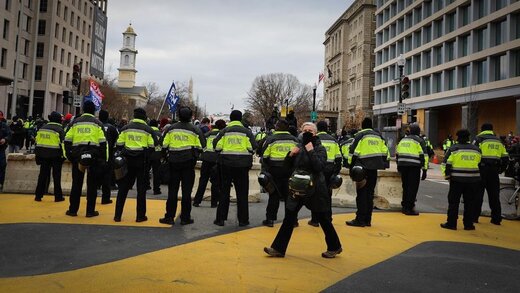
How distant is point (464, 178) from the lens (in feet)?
28.2

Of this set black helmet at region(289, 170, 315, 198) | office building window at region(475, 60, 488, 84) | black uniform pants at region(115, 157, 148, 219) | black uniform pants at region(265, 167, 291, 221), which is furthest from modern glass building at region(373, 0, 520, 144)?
black helmet at region(289, 170, 315, 198)

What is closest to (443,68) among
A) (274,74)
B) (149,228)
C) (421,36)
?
(421,36)

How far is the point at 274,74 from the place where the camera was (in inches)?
3258

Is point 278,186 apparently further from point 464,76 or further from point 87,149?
point 464,76

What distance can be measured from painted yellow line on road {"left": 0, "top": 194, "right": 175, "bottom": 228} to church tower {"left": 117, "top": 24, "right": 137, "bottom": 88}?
410ft

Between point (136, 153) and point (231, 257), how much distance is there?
300cm

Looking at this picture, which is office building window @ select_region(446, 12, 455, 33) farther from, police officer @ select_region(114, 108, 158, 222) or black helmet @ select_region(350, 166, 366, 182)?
police officer @ select_region(114, 108, 158, 222)

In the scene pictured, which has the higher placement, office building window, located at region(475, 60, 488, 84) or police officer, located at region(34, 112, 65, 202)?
office building window, located at region(475, 60, 488, 84)

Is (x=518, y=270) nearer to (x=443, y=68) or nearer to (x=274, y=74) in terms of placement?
(x=443, y=68)

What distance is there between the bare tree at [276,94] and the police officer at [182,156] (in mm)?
64809

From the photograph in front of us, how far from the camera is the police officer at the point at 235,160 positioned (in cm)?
806

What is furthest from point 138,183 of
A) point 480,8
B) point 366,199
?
point 480,8

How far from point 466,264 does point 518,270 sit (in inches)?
26.2

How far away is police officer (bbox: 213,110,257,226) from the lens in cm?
806
